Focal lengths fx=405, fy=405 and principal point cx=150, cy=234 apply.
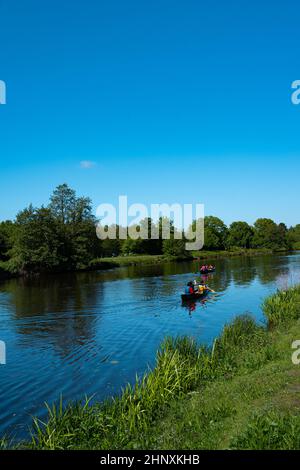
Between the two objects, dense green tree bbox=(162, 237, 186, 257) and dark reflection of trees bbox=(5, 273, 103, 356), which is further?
dense green tree bbox=(162, 237, 186, 257)

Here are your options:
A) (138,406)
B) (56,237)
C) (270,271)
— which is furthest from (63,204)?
(138,406)

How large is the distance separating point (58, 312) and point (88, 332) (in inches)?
304

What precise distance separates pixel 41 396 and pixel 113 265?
7027cm

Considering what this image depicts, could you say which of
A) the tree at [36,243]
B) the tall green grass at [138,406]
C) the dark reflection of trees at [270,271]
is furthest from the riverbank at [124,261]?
the tall green grass at [138,406]

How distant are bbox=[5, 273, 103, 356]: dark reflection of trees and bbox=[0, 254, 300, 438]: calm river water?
59mm

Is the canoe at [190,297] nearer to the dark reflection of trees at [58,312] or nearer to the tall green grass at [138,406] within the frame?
the dark reflection of trees at [58,312]

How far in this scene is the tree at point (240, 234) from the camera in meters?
157

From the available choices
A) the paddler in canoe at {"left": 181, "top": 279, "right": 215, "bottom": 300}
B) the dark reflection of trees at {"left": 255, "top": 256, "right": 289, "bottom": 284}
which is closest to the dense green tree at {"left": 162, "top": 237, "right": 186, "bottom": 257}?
the dark reflection of trees at {"left": 255, "top": 256, "right": 289, "bottom": 284}

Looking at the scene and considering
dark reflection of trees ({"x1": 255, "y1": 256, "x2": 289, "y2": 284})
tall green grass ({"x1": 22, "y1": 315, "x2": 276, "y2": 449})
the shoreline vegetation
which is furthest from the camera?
dark reflection of trees ({"x1": 255, "y1": 256, "x2": 289, "y2": 284})

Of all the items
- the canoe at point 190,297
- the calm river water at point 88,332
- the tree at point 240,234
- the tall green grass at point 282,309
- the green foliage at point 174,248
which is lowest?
the calm river water at point 88,332

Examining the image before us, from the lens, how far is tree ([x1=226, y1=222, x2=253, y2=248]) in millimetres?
157000

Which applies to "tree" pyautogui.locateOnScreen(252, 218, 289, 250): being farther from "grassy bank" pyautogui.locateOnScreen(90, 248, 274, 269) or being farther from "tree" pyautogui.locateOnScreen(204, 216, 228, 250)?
"grassy bank" pyautogui.locateOnScreen(90, 248, 274, 269)

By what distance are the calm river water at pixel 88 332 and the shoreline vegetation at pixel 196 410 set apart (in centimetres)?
291
